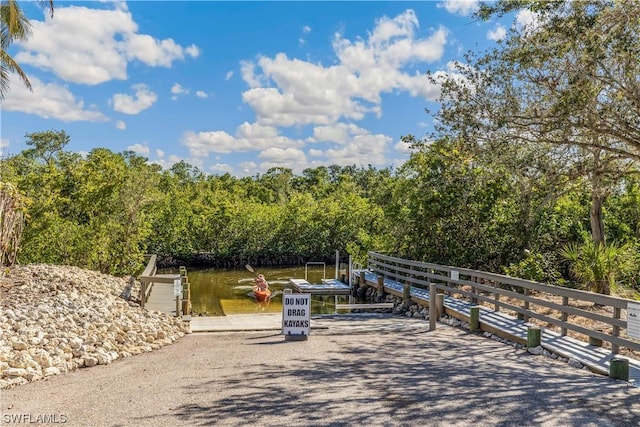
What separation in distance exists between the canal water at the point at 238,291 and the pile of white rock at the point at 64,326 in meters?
4.81

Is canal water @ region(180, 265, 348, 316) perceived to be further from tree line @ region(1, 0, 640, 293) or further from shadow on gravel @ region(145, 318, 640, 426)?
shadow on gravel @ region(145, 318, 640, 426)

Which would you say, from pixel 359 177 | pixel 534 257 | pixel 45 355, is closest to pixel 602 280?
pixel 534 257

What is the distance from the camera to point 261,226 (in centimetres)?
3588

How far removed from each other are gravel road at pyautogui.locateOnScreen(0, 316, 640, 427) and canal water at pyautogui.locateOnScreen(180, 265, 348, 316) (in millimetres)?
8529

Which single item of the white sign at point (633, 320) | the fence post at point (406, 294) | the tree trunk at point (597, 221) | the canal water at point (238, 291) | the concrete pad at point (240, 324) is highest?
the tree trunk at point (597, 221)

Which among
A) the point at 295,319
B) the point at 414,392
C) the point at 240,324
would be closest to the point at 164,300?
the point at 240,324

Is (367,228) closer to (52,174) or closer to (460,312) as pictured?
(52,174)

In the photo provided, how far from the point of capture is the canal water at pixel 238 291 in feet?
58.4

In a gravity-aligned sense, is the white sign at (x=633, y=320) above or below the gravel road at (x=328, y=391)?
above

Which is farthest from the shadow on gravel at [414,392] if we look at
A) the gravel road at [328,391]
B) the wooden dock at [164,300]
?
the wooden dock at [164,300]

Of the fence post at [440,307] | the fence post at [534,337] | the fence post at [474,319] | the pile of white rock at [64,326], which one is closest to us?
the pile of white rock at [64,326]

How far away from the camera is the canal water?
701 inches

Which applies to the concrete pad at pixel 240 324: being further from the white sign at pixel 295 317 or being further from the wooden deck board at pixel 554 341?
the wooden deck board at pixel 554 341

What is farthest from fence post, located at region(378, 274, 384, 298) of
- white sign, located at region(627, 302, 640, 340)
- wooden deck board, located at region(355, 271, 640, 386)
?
white sign, located at region(627, 302, 640, 340)
